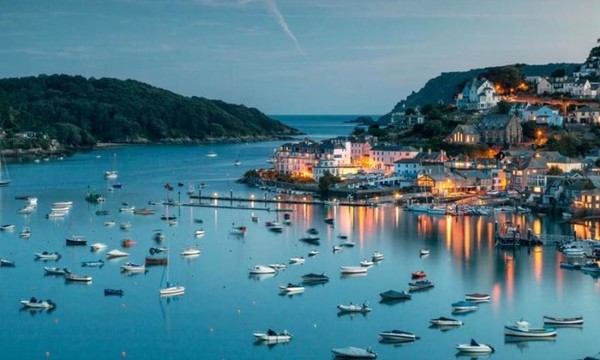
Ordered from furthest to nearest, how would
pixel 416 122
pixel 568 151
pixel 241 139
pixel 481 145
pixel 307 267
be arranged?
pixel 241 139
pixel 416 122
pixel 481 145
pixel 568 151
pixel 307 267

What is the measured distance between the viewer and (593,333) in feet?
44.6

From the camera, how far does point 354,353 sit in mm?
12414

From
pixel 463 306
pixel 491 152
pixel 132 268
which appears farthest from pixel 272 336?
pixel 491 152

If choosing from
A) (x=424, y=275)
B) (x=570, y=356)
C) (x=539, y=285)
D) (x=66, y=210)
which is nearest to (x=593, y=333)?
(x=570, y=356)

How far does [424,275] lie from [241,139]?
6600 centimetres

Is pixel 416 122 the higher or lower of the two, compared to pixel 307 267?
higher

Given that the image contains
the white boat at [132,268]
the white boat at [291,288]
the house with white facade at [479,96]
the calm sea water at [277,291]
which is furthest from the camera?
the house with white facade at [479,96]

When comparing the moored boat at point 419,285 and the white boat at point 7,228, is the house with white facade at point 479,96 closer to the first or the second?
the white boat at point 7,228

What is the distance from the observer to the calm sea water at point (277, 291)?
43.5ft

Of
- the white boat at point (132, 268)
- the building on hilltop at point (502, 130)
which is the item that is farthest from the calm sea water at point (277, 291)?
the building on hilltop at point (502, 130)

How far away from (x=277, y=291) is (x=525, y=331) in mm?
4582

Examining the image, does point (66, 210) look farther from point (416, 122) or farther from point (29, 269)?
point (416, 122)

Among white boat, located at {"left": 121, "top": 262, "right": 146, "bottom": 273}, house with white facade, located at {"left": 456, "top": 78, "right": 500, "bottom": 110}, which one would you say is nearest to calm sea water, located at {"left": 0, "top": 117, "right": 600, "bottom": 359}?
white boat, located at {"left": 121, "top": 262, "right": 146, "bottom": 273}

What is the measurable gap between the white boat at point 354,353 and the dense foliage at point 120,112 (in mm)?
58866
